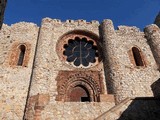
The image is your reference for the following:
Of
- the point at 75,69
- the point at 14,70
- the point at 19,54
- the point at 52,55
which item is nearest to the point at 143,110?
the point at 75,69

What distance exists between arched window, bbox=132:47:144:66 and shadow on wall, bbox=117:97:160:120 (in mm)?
6411

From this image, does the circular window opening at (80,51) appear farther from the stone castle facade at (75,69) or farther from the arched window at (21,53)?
the arched window at (21,53)

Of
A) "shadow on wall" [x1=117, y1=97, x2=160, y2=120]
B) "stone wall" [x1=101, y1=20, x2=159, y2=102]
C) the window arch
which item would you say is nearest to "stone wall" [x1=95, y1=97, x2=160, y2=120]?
"shadow on wall" [x1=117, y1=97, x2=160, y2=120]

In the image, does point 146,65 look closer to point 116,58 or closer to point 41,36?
point 116,58

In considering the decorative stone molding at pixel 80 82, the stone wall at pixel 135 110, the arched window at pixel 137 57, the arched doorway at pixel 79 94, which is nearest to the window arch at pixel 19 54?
the decorative stone molding at pixel 80 82

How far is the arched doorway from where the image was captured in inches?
506

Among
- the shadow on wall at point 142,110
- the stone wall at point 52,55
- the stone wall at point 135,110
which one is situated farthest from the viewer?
the stone wall at point 52,55

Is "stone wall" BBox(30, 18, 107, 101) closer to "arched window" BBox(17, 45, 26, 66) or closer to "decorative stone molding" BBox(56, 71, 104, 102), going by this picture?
"decorative stone molding" BBox(56, 71, 104, 102)

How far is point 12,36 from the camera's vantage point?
49.9 feet

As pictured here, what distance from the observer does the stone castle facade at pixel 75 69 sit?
10797mm

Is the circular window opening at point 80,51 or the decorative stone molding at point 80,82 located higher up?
the circular window opening at point 80,51

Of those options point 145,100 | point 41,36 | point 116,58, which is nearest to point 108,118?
point 145,100

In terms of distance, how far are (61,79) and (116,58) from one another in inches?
163

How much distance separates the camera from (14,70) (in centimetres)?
1316
